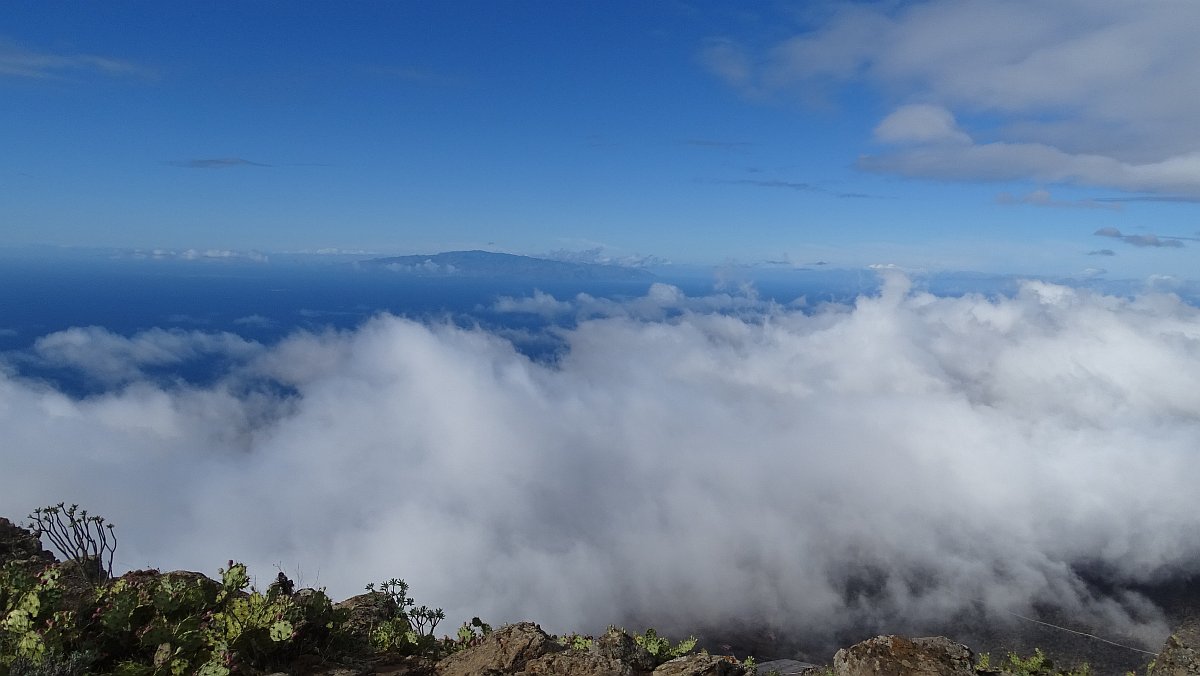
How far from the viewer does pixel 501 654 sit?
9.85 m

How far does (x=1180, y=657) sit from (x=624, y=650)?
340 inches

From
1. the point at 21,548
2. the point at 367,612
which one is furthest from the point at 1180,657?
the point at 21,548

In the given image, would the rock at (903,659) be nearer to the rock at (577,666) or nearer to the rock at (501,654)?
the rock at (577,666)

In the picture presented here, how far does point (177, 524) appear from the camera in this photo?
190250 millimetres

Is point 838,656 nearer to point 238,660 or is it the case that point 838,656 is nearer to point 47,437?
point 238,660

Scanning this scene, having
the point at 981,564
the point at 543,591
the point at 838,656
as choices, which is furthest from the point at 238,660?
the point at 543,591

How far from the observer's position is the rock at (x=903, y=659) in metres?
9.05

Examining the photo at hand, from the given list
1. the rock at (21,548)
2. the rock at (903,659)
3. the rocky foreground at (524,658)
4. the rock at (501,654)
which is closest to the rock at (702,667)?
the rocky foreground at (524,658)

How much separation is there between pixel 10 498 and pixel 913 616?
203 m

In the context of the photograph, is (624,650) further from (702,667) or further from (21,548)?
(21,548)

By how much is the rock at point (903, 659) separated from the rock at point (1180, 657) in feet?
9.80

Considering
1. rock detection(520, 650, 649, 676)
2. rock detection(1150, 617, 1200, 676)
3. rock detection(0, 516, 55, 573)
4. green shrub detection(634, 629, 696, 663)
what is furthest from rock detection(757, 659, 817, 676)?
rock detection(0, 516, 55, 573)

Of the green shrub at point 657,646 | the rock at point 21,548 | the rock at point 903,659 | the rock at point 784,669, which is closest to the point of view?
the rock at point 903,659

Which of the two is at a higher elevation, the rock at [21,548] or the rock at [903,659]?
the rock at [903,659]
